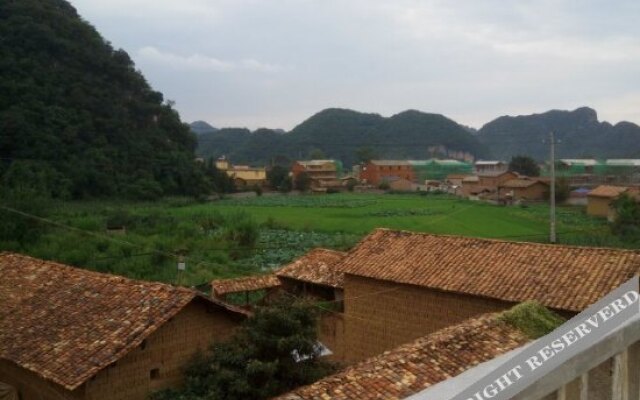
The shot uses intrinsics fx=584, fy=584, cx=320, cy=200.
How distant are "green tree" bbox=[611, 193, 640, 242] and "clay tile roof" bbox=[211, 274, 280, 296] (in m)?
24.7

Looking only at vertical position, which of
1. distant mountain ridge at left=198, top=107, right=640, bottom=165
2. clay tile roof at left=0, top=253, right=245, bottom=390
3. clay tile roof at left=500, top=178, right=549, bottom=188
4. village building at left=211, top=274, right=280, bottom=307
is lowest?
village building at left=211, top=274, right=280, bottom=307

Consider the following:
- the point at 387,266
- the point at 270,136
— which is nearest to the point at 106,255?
the point at 387,266

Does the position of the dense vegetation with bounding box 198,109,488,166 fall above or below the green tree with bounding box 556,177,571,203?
above

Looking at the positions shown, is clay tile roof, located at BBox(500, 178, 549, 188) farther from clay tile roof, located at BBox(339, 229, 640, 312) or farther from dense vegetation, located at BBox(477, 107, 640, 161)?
dense vegetation, located at BBox(477, 107, 640, 161)

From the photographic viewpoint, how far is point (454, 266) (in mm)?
15070

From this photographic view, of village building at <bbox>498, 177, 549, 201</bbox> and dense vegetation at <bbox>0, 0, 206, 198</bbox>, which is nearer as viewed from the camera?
dense vegetation at <bbox>0, 0, 206, 198</bbox>

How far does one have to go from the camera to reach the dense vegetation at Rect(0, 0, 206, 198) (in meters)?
43.4

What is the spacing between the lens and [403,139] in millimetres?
137625

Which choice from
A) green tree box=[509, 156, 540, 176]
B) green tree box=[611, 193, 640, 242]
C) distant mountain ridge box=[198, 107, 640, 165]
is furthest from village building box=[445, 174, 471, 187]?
green tree box=[611, 193, 640, 242]

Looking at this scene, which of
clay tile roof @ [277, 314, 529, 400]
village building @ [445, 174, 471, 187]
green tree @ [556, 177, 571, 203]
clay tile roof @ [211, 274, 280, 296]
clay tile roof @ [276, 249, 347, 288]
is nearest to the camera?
clay tile roof @ [277, 314, 529, 400]

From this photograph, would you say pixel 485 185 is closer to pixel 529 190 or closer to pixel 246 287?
pixel 529 190

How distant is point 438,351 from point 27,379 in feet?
26.4

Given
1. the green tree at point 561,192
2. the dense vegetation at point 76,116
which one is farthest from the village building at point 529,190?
the dense vegetation at point 76,116

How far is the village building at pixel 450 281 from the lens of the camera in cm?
1323
